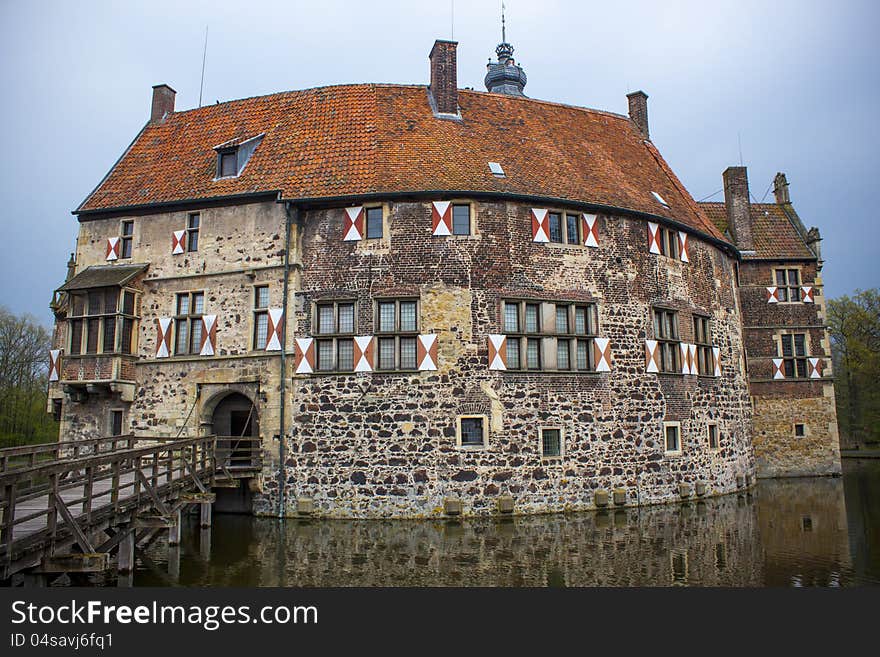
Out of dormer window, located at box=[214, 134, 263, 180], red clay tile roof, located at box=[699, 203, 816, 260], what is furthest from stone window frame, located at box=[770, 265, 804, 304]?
dormer window, located at box=[214, 134, 263, 180]

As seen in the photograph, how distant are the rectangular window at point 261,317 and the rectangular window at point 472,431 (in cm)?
569

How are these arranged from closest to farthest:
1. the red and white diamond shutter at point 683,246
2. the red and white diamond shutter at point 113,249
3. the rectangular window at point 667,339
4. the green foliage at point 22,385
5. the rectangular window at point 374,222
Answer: the rectangular window at point 374,222, the rectangular window at point 667,339, the red and white diamond shutter at point 113,249, the red and white diamond shutter at point 683,246, the green foliage at point 22,385

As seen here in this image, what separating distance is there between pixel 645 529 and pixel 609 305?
610cm

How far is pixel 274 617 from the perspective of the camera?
23.9 feet

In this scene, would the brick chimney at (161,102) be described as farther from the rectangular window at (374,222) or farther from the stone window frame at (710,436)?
the stone window frame at (710,436)

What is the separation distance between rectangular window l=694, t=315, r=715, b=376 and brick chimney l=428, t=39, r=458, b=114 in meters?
10.0

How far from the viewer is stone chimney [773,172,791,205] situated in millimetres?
28922

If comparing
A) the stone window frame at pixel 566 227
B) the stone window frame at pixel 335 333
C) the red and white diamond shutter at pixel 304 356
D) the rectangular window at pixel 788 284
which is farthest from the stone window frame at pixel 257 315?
the rectangular window at pixel 788 284

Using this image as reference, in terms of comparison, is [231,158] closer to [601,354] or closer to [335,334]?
[335,334]

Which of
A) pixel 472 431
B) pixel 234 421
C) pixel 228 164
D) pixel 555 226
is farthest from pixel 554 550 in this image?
pixel 228 164

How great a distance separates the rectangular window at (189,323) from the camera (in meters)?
17.9

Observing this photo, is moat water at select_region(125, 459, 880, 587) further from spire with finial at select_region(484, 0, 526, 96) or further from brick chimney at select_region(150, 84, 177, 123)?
spire with finial at select_region(484, 0, 526, 96)

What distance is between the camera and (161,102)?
74.1 feet

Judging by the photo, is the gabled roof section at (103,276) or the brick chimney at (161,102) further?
the brick chimney at (161,102)
